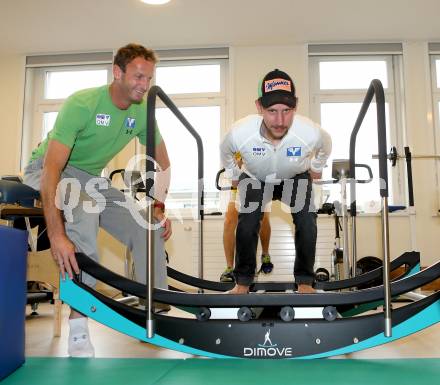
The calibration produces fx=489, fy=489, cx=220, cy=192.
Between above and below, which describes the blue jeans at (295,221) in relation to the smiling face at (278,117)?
below

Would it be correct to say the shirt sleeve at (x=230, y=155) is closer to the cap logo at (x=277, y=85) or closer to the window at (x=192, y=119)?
the cap logo at (x=277, y=85)

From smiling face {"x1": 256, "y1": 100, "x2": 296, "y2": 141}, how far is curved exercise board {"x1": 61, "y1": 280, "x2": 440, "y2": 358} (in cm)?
91

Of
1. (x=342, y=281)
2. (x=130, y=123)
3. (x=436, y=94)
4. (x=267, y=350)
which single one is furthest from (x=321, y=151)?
(x=436, y=94)

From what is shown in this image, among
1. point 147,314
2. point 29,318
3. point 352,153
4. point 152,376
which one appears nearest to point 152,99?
point 147,314

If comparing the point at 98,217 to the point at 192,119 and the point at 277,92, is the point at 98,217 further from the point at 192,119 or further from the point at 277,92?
the point at 192,119

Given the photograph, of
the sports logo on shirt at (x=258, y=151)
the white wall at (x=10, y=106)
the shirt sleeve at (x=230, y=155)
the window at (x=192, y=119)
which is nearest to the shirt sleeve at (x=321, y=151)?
the sports logo on shirt at (x=258, y=151)

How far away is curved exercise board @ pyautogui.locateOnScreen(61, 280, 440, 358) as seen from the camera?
6.39 ft

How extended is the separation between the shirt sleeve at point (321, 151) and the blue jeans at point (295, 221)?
83 millimetres

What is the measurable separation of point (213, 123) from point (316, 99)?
4.39 feet

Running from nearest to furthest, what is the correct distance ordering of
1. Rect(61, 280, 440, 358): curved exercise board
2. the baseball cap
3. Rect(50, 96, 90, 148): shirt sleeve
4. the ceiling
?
Rect(61, 280, 440, 358): curved exercise board → Rect(50, 96, 90, 148): shirt sleeve → the baseball cap → the ceiling

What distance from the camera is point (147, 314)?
6.30 feet

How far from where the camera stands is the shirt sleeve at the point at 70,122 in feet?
7.04

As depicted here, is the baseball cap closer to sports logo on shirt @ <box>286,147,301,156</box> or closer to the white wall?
sports logo on shirt @ <box>286,147,301,156</box>

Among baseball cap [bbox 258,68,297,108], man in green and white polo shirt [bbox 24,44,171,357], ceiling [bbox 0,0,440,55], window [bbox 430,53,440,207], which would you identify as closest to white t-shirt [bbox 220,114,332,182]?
baseball cap [bbox 258,68,297,108]
